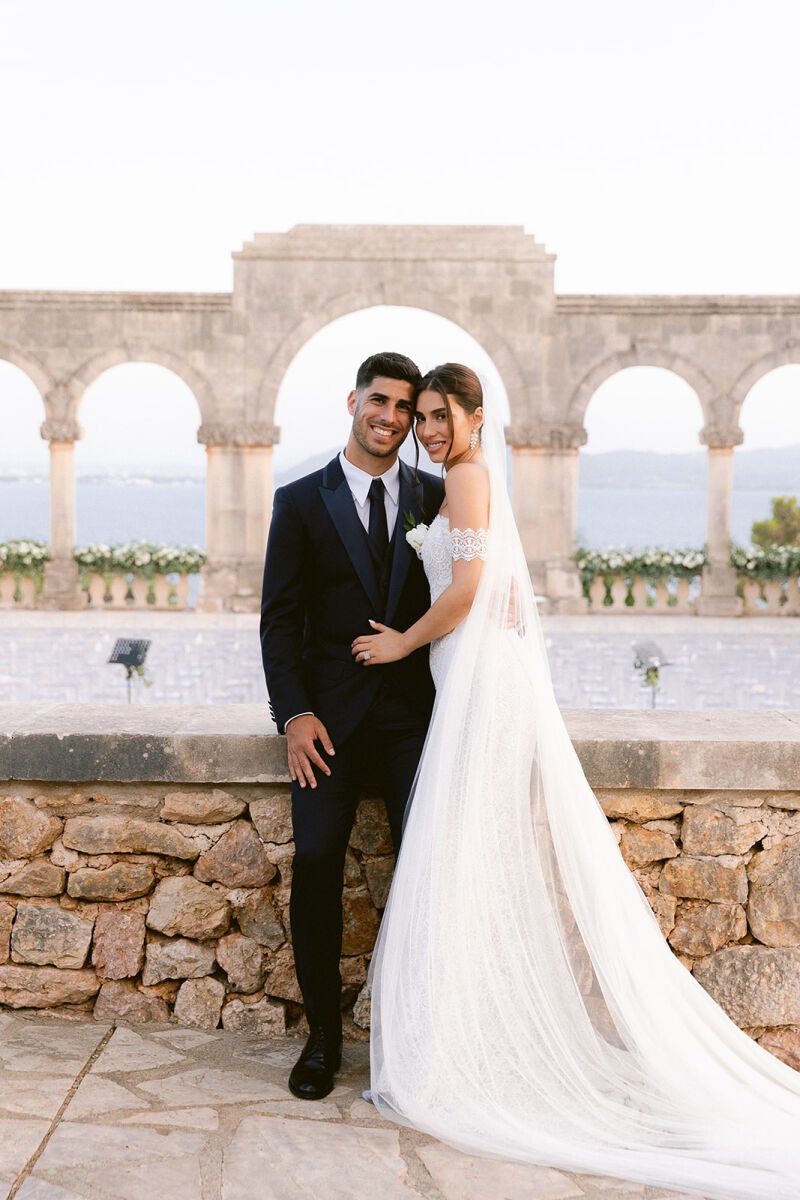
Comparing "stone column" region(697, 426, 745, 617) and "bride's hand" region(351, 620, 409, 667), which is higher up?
"stone column" region(697, 426, 745, 617)

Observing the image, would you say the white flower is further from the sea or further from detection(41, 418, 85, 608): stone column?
the sea

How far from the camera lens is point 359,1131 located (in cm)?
284

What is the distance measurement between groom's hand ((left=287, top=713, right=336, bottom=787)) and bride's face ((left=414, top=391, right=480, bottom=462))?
2.77 feet

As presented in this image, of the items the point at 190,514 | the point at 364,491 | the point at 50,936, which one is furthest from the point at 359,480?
the point at 190,514

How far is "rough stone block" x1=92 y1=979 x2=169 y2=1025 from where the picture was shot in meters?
3.52

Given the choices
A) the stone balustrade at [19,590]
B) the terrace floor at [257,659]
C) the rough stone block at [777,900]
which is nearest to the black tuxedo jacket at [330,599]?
the rough stone block at [777,900]

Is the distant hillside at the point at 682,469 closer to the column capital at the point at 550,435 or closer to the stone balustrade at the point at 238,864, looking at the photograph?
the column capital at the point at 550,435

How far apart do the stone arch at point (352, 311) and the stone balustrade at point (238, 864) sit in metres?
15.2

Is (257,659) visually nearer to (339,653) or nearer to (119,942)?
(119,942)

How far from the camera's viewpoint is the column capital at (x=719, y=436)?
18.2m

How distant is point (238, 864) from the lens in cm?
349

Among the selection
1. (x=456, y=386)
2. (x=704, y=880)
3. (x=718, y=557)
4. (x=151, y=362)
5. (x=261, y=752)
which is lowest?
(x=704, y=880)

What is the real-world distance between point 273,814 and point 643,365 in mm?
16172

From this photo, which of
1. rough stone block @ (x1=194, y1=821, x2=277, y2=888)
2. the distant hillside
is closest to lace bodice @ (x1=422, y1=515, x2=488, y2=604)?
rough stone block @ (x1=194, y1=821, x2=277, y2=888)
